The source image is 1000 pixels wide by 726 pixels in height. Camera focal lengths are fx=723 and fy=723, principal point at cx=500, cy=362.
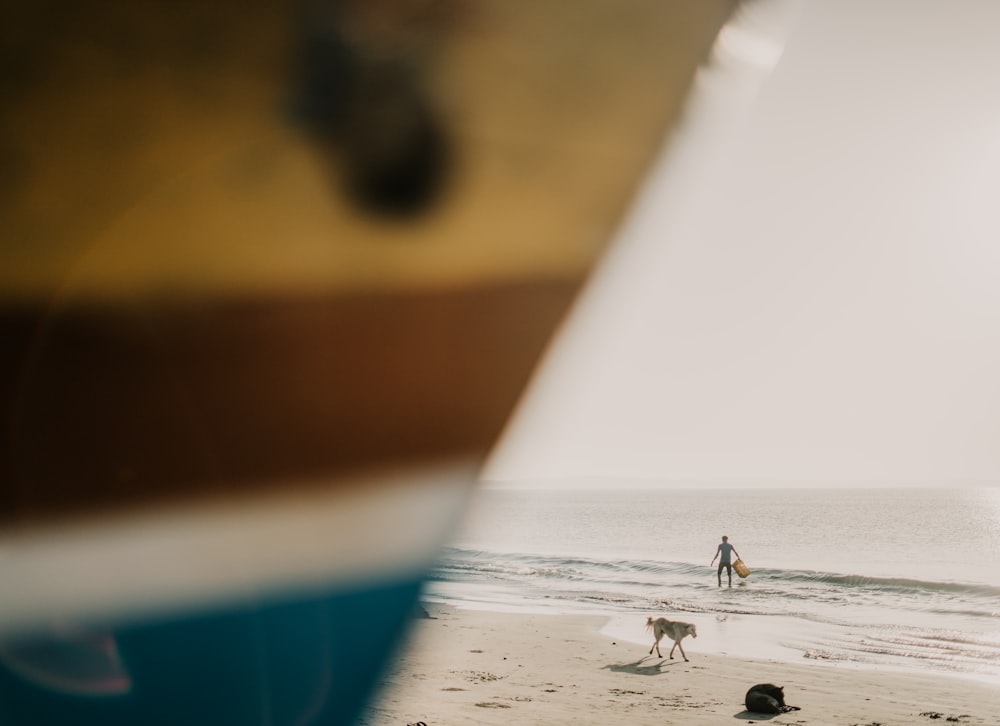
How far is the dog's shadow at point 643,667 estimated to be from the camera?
772cm

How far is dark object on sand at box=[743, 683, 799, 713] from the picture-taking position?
5934mm

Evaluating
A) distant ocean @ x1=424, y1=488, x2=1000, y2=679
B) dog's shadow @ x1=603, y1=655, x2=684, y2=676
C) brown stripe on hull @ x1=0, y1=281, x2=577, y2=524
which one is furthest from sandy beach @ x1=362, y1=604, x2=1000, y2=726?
brown stripe on hull @ x1=0, y1=281, x2=577, y2=524

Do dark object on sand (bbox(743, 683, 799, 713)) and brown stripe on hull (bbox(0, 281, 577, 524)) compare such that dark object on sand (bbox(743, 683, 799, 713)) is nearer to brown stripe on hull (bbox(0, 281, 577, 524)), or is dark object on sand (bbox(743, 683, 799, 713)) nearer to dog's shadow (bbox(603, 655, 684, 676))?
dog's shadow (bbox(603, 655, 684, 676))

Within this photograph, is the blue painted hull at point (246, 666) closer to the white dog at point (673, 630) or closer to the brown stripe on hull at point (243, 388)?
the brown stripe on hull at point (243, 388)

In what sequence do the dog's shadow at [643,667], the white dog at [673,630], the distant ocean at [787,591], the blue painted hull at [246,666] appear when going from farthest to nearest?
the distant ocean at [787,591] < the white dog at [673,630] < the dog's shadow at [643,667] < the blue painted hull at [246,666]

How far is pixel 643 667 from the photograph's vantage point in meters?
8.00

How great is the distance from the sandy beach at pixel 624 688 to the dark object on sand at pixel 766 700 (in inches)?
3.4

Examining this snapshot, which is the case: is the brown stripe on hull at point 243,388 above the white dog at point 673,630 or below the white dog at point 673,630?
above

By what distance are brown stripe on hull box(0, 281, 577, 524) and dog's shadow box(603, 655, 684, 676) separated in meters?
5.29

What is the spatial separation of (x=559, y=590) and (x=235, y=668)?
44.6 feet

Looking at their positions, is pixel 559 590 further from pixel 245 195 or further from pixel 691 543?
pixel 691 543

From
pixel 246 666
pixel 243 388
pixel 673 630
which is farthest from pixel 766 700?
pixel 243 388

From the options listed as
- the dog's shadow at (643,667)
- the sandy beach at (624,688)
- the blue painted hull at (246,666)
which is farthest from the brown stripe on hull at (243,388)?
the dog's shadow at (643,667)

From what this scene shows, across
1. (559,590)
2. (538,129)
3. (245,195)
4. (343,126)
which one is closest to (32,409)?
(245,195)
